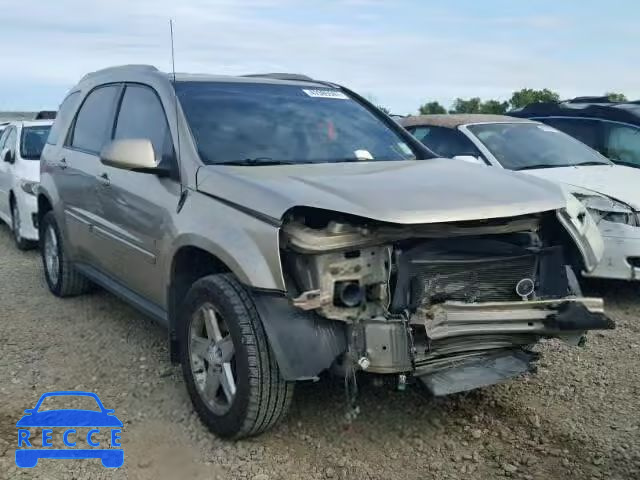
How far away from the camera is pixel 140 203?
4055mm

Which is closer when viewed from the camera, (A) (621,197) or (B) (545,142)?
(A) (621,197)

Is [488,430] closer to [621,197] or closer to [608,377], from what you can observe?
[608,377]

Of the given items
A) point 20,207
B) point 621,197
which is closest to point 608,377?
point 621,197

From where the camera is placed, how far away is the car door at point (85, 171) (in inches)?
190

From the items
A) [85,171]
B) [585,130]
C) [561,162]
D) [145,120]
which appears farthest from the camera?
[585,130]

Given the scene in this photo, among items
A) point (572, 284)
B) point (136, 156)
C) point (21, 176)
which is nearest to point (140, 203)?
point (136, 156)

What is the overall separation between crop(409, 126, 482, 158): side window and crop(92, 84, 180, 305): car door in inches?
137

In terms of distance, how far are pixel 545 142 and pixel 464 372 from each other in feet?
14.4

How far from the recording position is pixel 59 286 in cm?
589

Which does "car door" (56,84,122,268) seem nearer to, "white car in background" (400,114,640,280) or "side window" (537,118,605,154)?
"white car in background" (400,114,640,280)

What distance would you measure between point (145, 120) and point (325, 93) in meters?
1.23

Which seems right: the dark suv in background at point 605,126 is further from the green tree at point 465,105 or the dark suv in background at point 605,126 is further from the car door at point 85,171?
the green tree at point 465,105

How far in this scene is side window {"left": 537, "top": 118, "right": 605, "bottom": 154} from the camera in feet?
26.2

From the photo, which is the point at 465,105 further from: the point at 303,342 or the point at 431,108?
the point at 303,342
